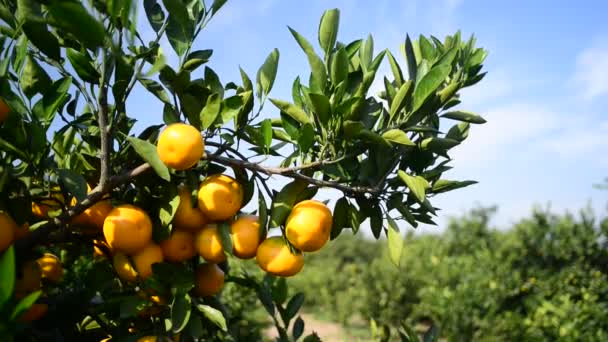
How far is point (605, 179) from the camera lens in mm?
4203

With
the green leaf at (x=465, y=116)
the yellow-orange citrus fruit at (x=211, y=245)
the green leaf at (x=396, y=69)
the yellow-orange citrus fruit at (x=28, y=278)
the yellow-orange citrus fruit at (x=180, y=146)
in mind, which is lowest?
the yellow-orange citrus fruit at (x=28, y=278)

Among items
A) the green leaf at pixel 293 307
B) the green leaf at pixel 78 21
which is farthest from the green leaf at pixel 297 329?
the green leaf at pixel 78 21

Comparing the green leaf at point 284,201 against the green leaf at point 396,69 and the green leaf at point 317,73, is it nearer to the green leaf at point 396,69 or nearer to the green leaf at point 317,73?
the green leaf at point 317,73

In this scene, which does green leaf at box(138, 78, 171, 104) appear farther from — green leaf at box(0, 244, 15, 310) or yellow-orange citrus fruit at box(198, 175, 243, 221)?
green leaf at box(0, 244, 15, 310)

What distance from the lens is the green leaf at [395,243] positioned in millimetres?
1028

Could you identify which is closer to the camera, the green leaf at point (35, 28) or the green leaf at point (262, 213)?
the green leaf at point (35, 28)

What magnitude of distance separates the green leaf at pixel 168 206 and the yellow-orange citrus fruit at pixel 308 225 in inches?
8.5

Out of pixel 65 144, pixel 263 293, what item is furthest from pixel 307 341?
pixel 65 144

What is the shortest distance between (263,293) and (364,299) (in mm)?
7900

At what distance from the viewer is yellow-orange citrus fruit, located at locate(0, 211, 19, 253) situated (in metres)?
0.89

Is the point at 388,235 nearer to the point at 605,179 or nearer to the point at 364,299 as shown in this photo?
the point at 605,179

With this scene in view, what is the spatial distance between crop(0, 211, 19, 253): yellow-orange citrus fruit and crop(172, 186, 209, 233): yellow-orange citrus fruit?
28 cm

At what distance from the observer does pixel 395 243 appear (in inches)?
40.8

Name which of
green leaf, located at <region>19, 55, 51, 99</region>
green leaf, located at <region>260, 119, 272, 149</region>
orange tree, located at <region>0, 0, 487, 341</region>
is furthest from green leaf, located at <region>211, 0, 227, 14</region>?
green leaf, located at <region>19, 55, 51, 99</region>
